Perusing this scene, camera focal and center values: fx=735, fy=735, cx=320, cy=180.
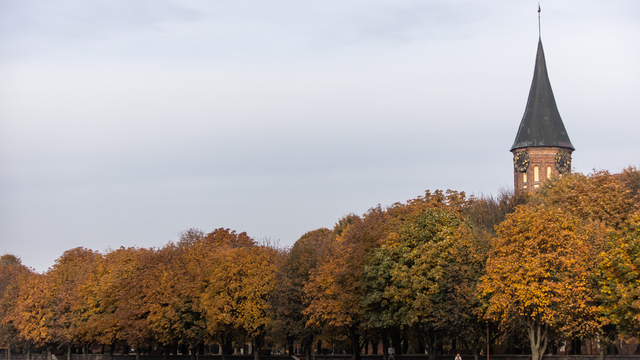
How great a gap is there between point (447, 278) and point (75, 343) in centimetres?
5606

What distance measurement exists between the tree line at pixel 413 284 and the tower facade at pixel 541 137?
4775cm

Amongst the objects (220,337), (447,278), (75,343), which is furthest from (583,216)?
(75,343)

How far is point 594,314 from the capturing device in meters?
45.1

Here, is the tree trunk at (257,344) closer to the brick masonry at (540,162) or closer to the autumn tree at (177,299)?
the autumn tree at (177,299)

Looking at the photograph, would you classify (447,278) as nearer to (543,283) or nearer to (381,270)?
(381,270)

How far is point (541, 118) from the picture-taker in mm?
131750

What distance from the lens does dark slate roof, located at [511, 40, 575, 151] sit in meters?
129

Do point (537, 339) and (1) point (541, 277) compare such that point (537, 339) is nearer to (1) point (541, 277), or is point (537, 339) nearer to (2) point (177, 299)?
(1) point (541, 277)

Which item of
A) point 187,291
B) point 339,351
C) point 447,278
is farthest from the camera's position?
point 339,351

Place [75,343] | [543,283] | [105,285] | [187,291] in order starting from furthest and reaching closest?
[75,343], [105,285], [187,291], [543,283]

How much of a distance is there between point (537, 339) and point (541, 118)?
90141 millimetres

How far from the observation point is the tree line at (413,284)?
149 ft

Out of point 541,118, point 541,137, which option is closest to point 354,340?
point 541,137

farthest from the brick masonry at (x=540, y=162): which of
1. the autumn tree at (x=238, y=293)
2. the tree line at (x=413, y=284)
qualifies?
the autumn tree at (x=238, y=293)
